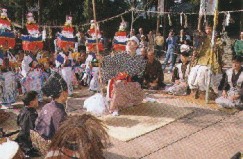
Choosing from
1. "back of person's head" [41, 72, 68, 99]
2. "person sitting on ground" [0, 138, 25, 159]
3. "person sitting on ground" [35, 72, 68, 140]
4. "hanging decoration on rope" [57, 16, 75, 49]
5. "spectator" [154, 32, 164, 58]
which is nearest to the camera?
"person sitting on ground" [0, 138, 25, 159]

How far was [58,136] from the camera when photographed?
11.3ft

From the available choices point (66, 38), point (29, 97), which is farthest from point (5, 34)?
point (29, 97)

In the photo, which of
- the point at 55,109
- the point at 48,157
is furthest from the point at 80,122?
the point at 55,109

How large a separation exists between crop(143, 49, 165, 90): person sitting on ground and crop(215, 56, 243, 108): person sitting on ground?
218cm

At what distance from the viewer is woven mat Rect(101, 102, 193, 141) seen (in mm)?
6801

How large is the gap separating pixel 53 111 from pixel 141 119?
10.3 feet

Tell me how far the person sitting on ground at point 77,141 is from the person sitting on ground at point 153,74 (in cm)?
678

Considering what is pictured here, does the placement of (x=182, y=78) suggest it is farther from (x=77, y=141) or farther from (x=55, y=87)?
(x=77, y=141)

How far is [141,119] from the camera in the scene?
24.6ft

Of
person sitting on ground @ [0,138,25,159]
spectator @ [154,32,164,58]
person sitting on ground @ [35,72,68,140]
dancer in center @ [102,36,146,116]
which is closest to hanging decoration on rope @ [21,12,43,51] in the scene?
dancer in center @ [102,36,146,116]

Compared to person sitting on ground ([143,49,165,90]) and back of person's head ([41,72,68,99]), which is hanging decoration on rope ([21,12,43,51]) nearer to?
person sitting on ground ([143,49,165,90])

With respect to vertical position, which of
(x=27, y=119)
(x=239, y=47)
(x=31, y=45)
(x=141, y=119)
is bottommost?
(x=141, y=119)

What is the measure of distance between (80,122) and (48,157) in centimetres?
48

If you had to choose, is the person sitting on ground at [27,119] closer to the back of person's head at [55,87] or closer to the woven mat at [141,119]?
the back of person's head at [55,87]
